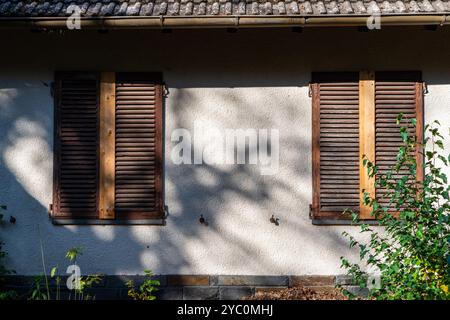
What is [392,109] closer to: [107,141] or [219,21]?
[219,21]

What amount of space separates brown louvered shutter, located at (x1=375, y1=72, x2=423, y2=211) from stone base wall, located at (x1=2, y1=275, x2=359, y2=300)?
47.2 inches

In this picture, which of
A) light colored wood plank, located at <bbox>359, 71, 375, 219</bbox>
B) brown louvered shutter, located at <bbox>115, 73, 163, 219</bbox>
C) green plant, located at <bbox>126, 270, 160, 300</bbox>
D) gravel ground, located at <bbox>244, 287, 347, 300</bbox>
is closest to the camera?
green plant, located at <bbox>126, 270, 160, 300</bbox>

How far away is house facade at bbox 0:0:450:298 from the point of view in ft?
20.2

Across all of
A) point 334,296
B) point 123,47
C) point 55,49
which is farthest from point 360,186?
point 55,49

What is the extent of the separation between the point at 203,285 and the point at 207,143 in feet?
5.26

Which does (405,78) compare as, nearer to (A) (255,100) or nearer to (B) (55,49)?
(A) (255,100)

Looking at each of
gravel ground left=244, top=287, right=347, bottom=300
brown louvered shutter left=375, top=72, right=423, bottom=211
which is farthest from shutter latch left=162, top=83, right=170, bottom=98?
gravel ground left=244, top=287, right=347, bottom=300

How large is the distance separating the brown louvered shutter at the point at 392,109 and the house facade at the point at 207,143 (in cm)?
2

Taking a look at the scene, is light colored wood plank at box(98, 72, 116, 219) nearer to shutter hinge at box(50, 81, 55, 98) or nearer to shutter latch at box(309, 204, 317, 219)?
shutter hinge at box(50, 81, 55, 98)

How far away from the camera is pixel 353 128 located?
6176 millimetres

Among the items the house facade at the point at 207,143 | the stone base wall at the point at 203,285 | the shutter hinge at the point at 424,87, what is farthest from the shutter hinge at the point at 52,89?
the shutter hinge at the point at 424,87

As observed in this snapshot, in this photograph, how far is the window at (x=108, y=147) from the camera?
623 centimetres

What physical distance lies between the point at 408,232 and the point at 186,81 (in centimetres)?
303

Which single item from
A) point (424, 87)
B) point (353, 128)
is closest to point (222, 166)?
point (353, 128)
